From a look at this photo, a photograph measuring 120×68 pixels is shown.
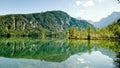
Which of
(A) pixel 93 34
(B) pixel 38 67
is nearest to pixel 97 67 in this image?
(B) pixel 38 67

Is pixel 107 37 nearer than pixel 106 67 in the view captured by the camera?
No

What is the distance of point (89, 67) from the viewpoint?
3762 cm

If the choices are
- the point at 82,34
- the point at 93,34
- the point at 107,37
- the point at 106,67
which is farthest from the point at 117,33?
the point at 106,67

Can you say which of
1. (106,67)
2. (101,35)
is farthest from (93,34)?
(106,67)

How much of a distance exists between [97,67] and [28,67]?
12225 millimetres

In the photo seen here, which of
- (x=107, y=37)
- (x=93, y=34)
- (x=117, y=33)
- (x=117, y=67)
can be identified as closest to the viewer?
(x=117, y=67)

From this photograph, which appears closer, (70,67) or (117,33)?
(70,67)

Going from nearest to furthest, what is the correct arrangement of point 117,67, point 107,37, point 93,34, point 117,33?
point 117,67
point 117,33
point 107,37
point 93,34

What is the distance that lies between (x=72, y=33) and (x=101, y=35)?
28815 mm

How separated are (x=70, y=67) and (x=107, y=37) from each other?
142 metres

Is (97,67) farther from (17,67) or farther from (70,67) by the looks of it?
(17,67)

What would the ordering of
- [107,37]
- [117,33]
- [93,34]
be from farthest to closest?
[93,34]
[107,37]
[117,33]

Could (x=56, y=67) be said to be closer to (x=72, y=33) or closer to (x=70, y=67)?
(x=70, y=67)

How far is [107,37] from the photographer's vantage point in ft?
575
